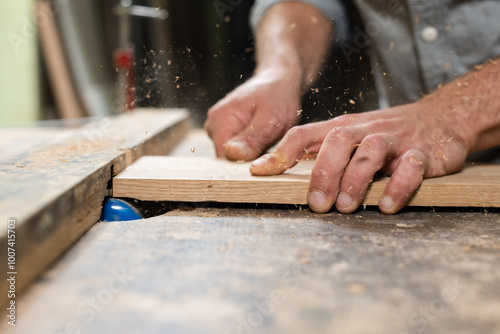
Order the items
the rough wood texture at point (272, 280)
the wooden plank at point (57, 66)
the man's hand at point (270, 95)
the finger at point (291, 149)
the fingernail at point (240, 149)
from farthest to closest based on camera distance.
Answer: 1. the wooden plank at point (57, 66)
2. the man's hand at point (270, 95)
3. the fingernail at point (240, 149)
4. the finger at point (291, 149)
5. the rough wood texture at point (272, 280)

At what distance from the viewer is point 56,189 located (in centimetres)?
78

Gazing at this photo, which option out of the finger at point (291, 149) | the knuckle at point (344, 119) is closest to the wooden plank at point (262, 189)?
the finger at point (291, 149)

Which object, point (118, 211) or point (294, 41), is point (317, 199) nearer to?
point (118, 211)

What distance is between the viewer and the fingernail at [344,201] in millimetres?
973

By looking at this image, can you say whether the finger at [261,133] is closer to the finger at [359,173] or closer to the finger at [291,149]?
the finger at [291,149]

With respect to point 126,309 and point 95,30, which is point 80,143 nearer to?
point 126,309

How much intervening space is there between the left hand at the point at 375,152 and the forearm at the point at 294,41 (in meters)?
0.46

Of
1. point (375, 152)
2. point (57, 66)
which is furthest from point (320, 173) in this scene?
point (57, 66)

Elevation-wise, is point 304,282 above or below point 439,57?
below

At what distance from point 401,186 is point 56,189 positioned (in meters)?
0.72

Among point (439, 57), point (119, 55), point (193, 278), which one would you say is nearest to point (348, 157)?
point (193, 278)

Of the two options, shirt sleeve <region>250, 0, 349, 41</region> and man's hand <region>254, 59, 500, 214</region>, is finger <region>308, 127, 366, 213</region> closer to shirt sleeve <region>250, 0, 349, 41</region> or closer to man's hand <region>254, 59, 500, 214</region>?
man's hand <region>254, 59, 500, 214</region>

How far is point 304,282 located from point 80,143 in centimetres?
90

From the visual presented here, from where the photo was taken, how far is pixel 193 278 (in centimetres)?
66
